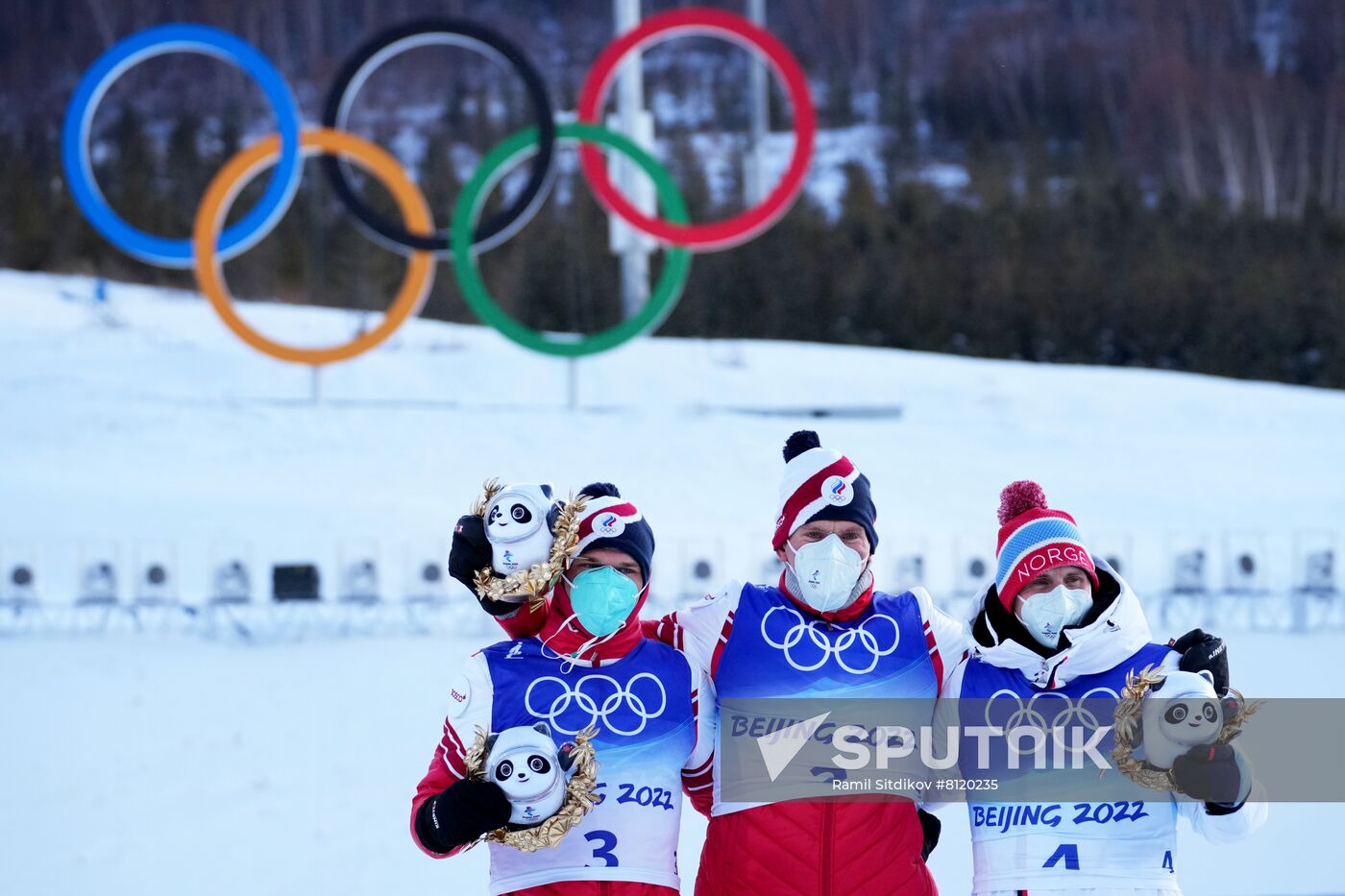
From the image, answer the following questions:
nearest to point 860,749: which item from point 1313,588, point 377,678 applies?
point 377,678

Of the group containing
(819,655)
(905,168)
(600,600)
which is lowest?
(819,655)

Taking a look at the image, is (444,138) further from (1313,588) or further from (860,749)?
(860,749)

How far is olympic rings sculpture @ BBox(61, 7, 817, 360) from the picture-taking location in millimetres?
8320

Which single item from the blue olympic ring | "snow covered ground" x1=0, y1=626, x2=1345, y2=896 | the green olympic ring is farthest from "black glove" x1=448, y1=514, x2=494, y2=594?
the blue olympic ring

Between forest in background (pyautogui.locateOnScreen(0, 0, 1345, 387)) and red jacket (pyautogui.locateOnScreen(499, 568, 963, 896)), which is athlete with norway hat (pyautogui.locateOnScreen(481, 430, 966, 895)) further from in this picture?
forest in background (pyautogui.locateOnScreen(0, 0, 1345, 387))

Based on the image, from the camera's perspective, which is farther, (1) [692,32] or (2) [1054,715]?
(1) [692,32]

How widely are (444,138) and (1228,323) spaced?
36.1ft

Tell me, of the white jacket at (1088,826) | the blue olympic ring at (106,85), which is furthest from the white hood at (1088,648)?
the blue olympic ring at (106,85)

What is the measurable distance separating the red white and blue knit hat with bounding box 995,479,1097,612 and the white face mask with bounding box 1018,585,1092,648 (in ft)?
0.12

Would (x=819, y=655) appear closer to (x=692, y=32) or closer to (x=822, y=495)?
(x=822, y=495)

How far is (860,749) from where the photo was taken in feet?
7.26

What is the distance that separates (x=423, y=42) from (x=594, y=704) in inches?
277

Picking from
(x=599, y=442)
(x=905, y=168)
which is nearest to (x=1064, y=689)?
(x=599, y=442)

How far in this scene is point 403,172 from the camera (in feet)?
27.3
